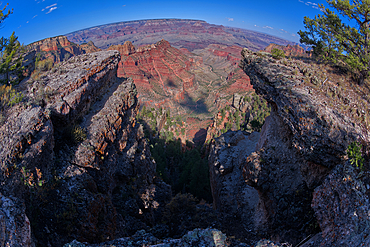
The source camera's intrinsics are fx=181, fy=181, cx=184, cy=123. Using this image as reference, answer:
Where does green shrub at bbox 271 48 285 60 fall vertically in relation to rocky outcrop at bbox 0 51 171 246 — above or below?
above

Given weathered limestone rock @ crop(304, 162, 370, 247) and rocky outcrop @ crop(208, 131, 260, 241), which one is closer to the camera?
weathered limestone rock @ crop(304, 162, 370, 247)

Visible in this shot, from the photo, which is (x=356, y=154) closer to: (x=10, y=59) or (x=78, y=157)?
(x=78, y=157)

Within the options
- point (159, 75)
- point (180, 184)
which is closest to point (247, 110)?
point (180, 184)

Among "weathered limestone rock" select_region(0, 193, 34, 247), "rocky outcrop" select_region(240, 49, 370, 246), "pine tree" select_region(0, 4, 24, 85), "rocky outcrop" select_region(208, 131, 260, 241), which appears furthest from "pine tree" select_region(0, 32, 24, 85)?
"rocky outcrop" select_region(208, 131, 260, 241)

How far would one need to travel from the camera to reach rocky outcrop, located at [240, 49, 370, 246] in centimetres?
794

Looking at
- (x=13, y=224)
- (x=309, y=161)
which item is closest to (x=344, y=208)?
(x=309, y=161)

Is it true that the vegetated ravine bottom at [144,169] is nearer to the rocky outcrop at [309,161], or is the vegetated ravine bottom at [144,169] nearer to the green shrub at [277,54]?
the rocky outcrop at [309,161]

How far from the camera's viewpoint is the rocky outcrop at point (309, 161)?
26.1ft

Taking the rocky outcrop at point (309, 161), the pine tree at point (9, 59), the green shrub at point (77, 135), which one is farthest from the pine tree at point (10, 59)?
the rocky outcrop at point (309, 161)

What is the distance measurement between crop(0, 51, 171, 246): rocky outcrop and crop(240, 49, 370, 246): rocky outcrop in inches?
467

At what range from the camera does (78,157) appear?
1257 centimetres

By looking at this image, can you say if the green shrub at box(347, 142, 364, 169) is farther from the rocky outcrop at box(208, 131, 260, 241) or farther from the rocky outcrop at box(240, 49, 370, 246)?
→ the rocky outcrop at box(208, 131, 260, 241)

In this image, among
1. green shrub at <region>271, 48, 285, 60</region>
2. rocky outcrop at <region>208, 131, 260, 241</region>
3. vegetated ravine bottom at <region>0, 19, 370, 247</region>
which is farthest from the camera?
rocky outcrop at <region>208, 131, 260, 241</region>

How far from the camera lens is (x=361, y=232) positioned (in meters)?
6.62
